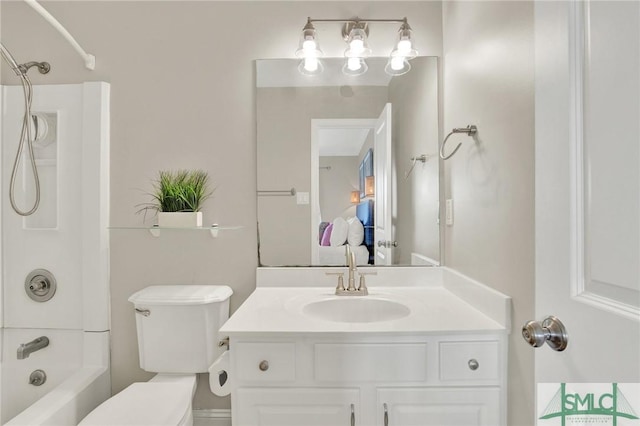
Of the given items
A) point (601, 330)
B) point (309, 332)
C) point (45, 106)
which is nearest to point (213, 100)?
point (45, 106)

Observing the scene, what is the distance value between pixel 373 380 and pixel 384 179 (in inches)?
36.9

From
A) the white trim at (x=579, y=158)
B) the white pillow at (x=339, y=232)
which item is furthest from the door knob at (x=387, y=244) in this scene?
the white trim at (x=579, y=158)

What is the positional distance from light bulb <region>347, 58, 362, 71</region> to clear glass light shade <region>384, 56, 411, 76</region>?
136mm

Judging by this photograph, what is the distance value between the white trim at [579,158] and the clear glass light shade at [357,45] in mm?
1152

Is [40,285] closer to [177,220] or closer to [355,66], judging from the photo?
[177,220]

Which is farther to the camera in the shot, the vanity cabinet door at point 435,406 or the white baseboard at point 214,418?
the white baseboard at point 214,418

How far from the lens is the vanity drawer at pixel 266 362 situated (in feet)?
3.68

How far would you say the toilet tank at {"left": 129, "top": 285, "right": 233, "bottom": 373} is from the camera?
1.60 meters

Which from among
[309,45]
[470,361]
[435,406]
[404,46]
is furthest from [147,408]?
[404,46]

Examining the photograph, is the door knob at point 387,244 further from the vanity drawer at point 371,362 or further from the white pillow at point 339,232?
the vanity drawer at point 371,362

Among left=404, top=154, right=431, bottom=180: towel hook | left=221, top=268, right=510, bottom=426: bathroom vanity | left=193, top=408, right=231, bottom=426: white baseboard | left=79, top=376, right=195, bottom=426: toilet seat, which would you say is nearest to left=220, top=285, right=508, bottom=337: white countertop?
left=221, top=268, right=510, bottom=426: bathroom vanity

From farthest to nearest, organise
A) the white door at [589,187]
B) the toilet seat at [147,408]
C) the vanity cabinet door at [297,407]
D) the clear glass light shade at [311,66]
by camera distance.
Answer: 1. the clear glass light shade at [311,66]
2. the toilet seat at [147,408]
3. the vanity cabinet door at [297,407]
4. the white door at [589,187]

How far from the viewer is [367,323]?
127 cm

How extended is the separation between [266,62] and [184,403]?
1.58 metres
